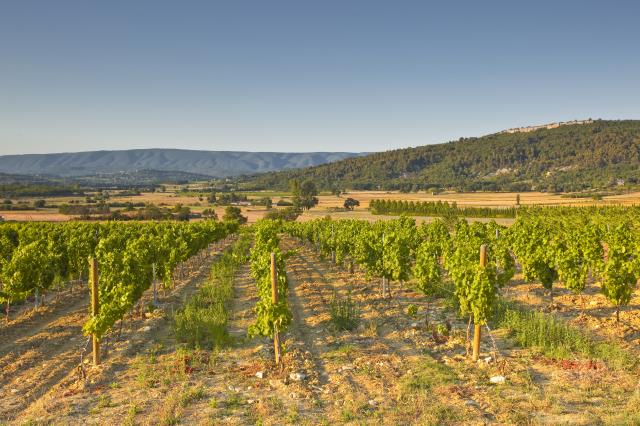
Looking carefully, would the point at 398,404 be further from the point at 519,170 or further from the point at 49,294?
the point at 519,170

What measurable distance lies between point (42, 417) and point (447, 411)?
8.93 metres

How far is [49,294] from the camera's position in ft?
78.2

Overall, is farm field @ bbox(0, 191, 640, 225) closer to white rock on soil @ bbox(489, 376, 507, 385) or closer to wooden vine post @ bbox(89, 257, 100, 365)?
white rock on soil @ bbox(489, 376, 507, 385)

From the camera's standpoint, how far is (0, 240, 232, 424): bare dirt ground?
10.4 m

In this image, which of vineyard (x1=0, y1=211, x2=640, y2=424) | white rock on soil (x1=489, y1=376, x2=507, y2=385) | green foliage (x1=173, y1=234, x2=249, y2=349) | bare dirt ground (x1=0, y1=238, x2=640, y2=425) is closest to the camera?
bare dirt ground (x1=0, y1=238, x2=640, y2=425)

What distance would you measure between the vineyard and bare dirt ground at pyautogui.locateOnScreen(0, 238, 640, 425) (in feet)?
0.16

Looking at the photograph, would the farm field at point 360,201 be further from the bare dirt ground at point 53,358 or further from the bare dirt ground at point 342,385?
the bare dirt ground at point 53,358

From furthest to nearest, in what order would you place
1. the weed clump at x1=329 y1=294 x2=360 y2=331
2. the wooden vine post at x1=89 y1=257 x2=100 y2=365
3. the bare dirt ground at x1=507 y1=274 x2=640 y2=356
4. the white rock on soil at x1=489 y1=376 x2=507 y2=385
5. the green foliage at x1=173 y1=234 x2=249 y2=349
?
Result: 1. the weed clump at x1=329 y1=294 x2=360 y2=331
2. the bare dirt ground at x1=507 y1=274 x2=640 y2=356
3. the green foliage at x1=173 y1=234 x2=249 y2=349
4. the wooden vine post at x1=89 y1=257 x2=100 y2=365
5. the white rock on soil at x1=489 y1=376 x2=507 y2=385

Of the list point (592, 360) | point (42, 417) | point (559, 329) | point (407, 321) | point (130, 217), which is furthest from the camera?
point (130, 217)

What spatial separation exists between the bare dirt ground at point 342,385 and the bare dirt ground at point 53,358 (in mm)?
72

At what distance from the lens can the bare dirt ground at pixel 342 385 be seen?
9.72m

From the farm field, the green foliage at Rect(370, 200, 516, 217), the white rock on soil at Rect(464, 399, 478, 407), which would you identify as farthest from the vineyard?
the green foliage at Rect(370, 200, 516, 217)

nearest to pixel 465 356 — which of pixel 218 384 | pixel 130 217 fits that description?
pixel 218 384

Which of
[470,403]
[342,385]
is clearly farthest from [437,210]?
[470,403]
